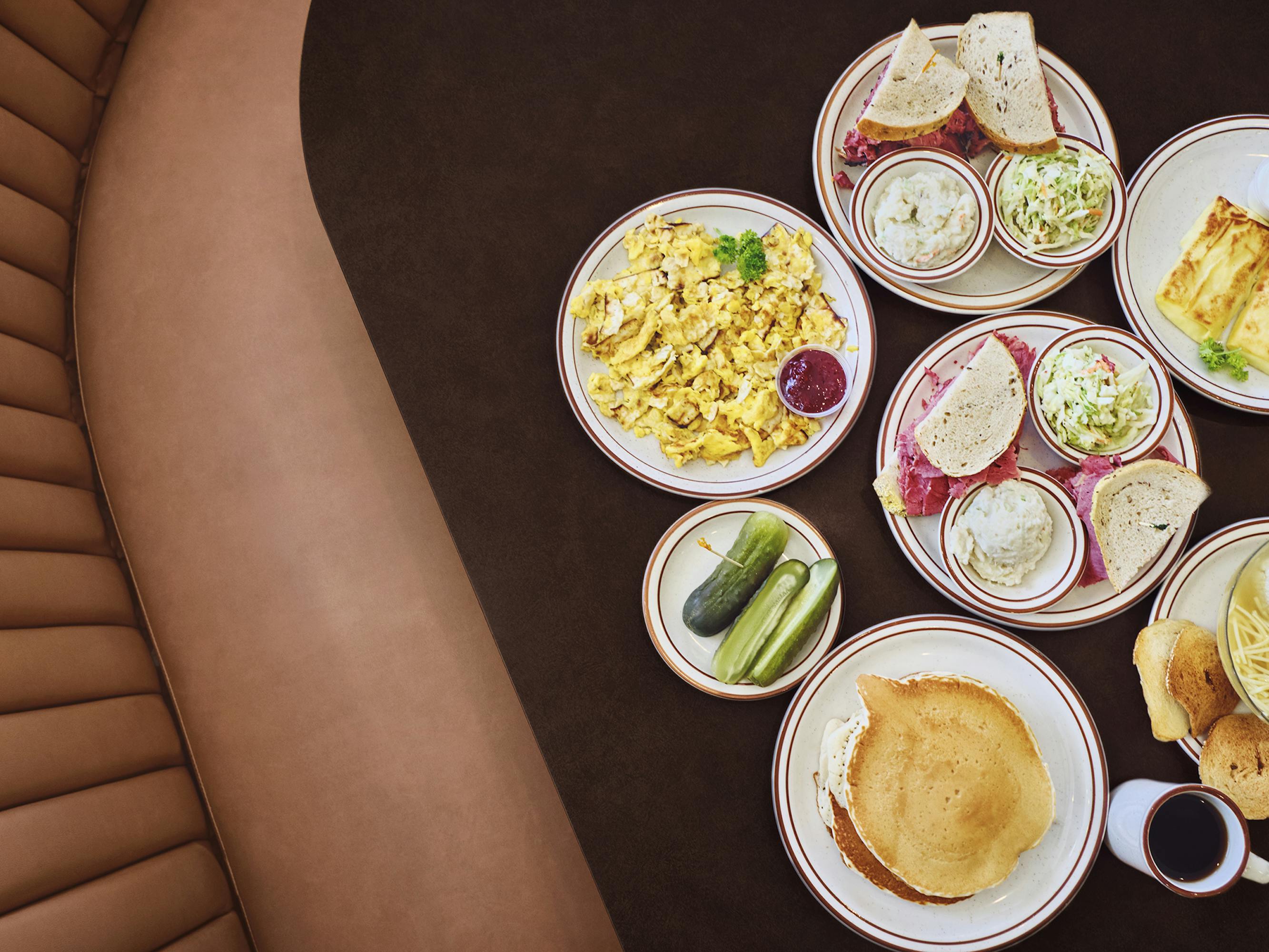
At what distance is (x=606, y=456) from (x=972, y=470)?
0.89 m

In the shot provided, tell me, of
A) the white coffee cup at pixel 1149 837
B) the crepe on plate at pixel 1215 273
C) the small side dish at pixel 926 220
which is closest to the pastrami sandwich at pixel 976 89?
the small side dish at pixel 926 220

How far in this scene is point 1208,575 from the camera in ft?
5.84

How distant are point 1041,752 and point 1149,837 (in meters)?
0.24

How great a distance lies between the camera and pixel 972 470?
174cm

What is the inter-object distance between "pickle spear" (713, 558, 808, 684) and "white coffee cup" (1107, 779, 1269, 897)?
2.80ft

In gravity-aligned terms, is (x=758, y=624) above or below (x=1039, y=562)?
below

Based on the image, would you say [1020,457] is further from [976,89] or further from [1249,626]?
[976,89]

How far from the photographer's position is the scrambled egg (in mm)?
1925

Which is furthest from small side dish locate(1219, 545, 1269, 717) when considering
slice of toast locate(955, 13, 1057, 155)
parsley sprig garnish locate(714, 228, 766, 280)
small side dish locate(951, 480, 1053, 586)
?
parsley sprig garnish locate(714, 228, 766, 280)

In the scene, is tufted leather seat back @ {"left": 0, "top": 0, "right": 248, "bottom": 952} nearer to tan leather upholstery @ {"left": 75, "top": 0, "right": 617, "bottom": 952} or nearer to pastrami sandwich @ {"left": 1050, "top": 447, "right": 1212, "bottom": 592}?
tan leather upholstery @ {"left": 75, "top": 0, "right": 617, "bottom": 952}

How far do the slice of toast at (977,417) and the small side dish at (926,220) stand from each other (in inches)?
10.5

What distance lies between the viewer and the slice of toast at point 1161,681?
1.72 m

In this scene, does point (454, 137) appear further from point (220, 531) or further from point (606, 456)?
point (220, 531)

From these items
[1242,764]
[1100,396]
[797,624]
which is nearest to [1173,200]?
[1100,396]
